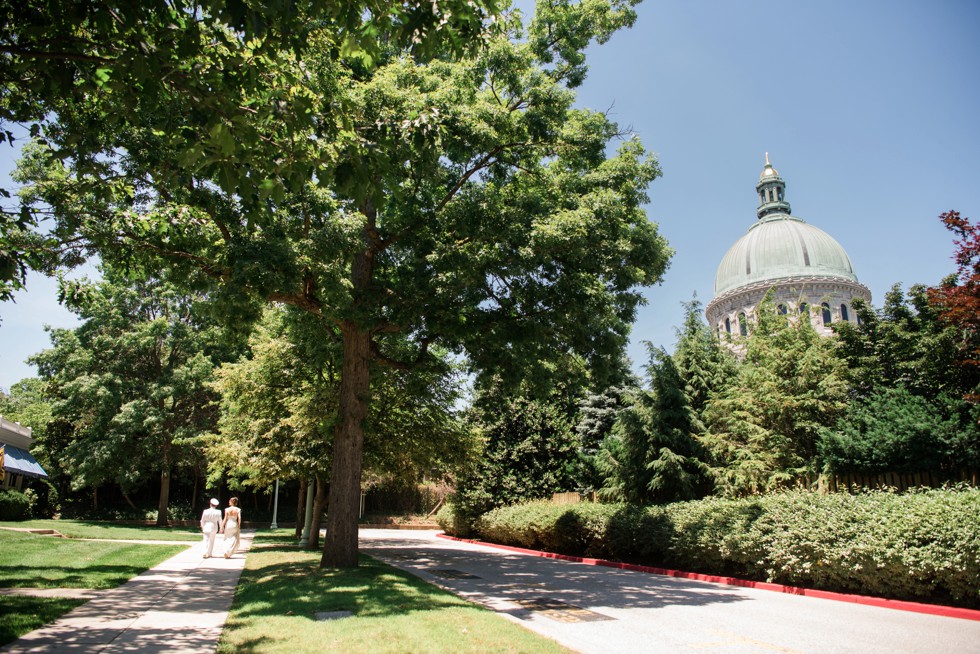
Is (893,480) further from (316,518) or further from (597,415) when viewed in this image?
(316,518)

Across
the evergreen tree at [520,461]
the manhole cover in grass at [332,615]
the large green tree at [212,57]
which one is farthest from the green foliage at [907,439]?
the large green tree at [212,57]

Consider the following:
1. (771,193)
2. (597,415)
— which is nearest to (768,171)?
(771,193)

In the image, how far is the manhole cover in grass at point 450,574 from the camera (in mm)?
13890

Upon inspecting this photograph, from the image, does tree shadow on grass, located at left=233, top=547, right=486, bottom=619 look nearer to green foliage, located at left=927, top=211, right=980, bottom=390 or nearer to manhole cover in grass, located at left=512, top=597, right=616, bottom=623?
manhole cover in grass, located at left=512, top=597, right=616, bottom=623

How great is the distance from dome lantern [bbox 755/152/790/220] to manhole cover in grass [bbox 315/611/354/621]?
7955 centimetres

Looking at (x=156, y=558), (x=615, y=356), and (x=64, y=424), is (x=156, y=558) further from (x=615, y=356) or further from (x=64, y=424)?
(x=64, y=424)

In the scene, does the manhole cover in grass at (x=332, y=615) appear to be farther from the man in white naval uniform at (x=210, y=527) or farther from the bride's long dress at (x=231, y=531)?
the bride's long dress at (x=231, y=531)

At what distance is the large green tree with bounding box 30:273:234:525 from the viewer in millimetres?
29844

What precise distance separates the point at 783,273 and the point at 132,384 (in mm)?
57439

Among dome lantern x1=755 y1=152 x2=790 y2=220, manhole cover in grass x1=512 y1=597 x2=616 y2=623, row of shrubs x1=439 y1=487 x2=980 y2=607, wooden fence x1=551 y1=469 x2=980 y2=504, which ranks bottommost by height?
manhole cover in grass x1=512 y1=597 x2=616 y2=623

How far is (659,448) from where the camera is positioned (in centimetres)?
2000

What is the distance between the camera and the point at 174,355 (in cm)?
3306

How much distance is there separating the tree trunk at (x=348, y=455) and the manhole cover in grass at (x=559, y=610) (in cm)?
450

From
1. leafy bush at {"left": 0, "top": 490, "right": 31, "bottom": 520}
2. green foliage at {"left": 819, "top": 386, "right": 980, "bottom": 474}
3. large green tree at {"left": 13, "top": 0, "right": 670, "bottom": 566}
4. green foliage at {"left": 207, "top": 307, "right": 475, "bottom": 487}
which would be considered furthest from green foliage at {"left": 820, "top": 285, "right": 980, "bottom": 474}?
leafy bush at {"left": 0, "top": 490, "right": 31, "bottom": 520}
